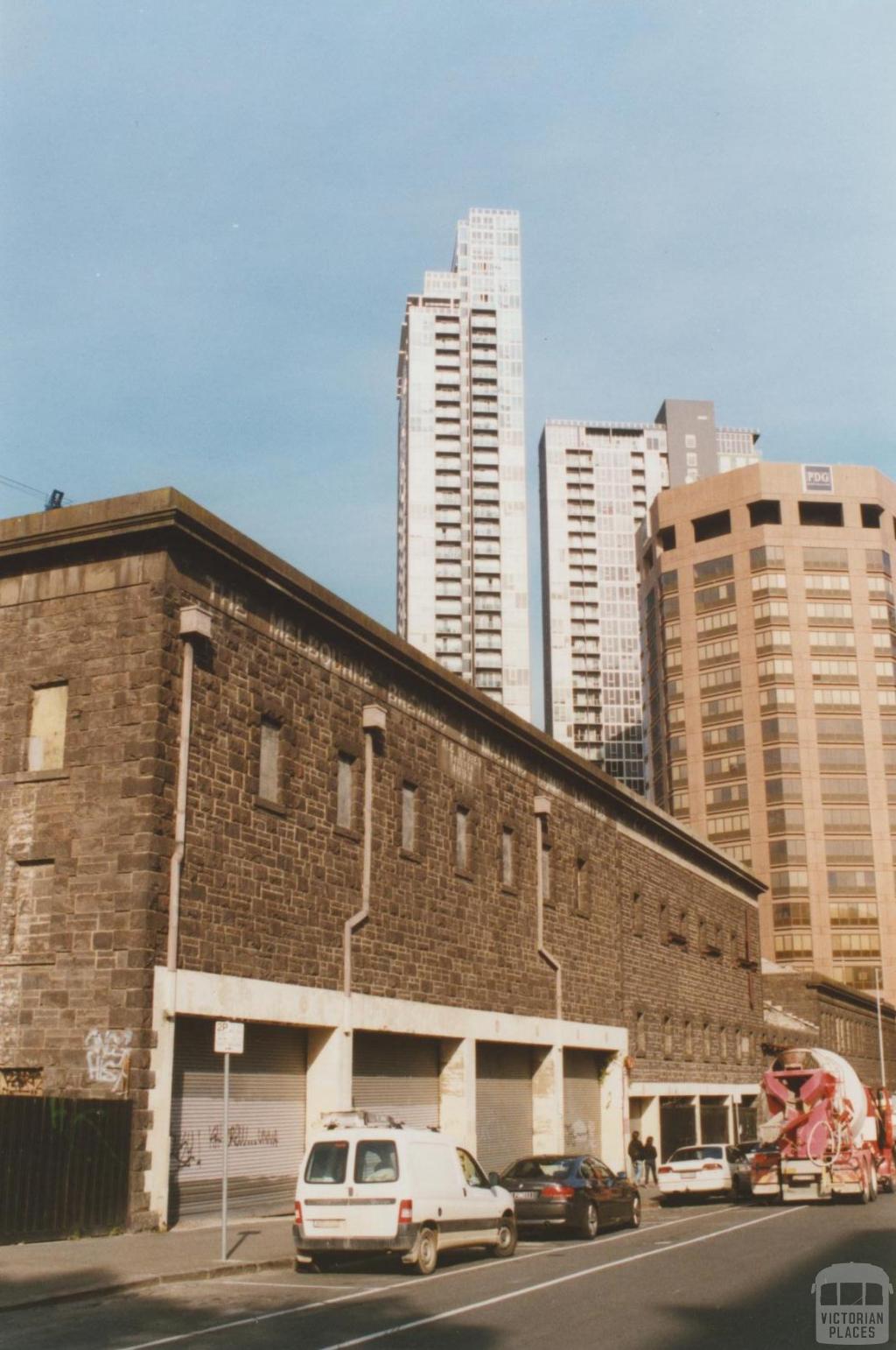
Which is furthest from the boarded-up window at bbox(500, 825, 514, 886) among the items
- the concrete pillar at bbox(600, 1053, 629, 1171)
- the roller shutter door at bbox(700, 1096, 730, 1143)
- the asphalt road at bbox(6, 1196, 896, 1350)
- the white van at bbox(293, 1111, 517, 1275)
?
the roller shutter door at bbox(700, 1096, 730, 1143)

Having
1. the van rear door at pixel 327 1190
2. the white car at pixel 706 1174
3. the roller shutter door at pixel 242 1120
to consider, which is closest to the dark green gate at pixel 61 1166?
the roller shutter door at pixel 242 1120

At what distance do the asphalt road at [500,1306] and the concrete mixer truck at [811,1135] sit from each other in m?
10.2

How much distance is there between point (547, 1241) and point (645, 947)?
21.9 metres

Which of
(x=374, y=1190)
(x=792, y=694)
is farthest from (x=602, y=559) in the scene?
(x=374, y=1190)

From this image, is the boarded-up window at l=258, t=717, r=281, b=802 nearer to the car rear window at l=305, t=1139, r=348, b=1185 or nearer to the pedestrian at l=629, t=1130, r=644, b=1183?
the car rear window at l=305, t=1139, r=348, b=1185

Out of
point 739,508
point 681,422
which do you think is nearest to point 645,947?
point 739,508

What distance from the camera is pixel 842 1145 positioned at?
29.9 meters

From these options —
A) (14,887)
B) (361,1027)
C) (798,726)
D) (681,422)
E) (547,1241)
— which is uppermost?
(681,422)

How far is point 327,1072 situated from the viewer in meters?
24.3

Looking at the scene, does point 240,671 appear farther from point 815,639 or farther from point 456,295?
point 456,295

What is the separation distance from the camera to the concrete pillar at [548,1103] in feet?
110

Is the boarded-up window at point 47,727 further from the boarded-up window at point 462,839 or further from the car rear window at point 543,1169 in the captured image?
the boarded-up window at point 462,839

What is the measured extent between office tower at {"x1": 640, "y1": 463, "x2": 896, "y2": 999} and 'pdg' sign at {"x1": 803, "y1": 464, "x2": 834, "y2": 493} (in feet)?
0.35

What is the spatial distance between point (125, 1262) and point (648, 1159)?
25569 mm
